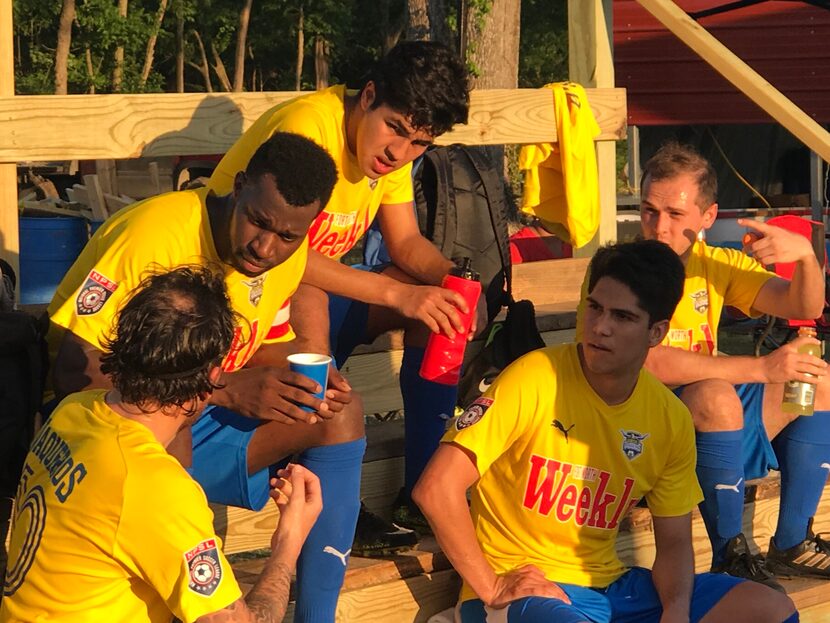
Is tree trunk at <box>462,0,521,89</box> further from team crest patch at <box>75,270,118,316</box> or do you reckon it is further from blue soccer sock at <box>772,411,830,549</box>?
team crest patch at <box>75,270,118,316</box>

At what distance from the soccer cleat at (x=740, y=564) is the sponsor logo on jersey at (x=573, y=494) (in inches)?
28.0

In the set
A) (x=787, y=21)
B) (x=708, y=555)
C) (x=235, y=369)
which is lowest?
(x=708, y=555)

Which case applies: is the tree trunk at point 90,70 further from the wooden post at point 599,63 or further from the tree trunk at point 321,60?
the wooden post at point 599,63

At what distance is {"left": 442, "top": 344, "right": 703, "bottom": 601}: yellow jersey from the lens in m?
3.51

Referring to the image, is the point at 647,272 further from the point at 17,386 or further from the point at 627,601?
the point at 17,386

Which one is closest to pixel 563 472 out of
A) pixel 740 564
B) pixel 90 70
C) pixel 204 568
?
pixel 740 564

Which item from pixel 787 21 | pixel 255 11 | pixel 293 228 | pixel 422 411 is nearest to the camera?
pixel 293 228

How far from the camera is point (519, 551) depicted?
11.5 ft

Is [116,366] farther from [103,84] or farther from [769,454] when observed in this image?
[103,84]

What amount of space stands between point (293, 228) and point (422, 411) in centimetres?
107

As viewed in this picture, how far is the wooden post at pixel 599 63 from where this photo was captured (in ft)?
18.8

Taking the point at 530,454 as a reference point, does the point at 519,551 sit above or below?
below

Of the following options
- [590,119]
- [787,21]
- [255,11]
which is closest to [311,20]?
[255,11]

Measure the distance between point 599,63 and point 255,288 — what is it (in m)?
2.87
